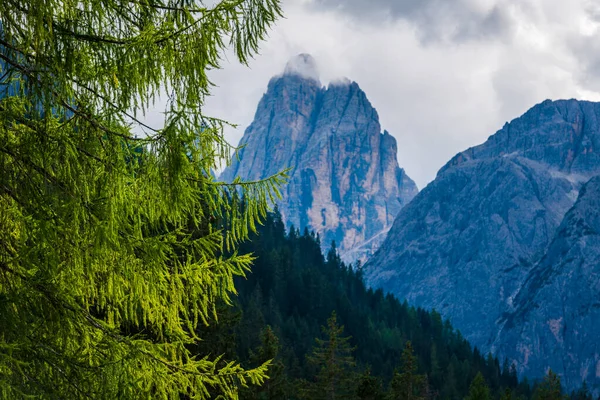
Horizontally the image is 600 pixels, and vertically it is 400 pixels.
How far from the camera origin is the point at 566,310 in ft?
511

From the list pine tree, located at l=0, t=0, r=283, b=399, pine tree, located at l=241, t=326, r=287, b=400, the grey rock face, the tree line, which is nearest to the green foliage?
the tree line

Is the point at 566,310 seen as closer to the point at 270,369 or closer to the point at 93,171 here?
the point at 270,369

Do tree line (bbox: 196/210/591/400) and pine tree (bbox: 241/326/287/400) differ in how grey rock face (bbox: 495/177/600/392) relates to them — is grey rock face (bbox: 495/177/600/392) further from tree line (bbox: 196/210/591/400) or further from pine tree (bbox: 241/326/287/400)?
pine tree (bbox: 241/326/287/400)

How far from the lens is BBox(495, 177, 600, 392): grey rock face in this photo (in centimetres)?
14988

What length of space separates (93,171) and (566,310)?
167690mm

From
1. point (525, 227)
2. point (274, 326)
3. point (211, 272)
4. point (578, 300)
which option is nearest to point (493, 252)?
point (525, 227)

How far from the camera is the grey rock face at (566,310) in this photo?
150 meters

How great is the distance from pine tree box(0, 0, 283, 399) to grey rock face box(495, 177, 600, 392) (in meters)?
158

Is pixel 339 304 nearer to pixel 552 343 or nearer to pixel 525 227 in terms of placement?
pixel 552 343

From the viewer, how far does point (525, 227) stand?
19525 centimetres

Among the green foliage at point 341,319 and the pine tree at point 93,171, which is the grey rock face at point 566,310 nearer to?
the green foliage at point 341,319

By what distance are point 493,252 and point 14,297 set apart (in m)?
204

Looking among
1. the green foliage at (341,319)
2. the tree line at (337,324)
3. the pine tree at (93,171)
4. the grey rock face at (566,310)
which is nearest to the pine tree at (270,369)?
the pine tree at (93,171)

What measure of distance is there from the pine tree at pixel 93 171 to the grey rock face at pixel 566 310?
518 ft
